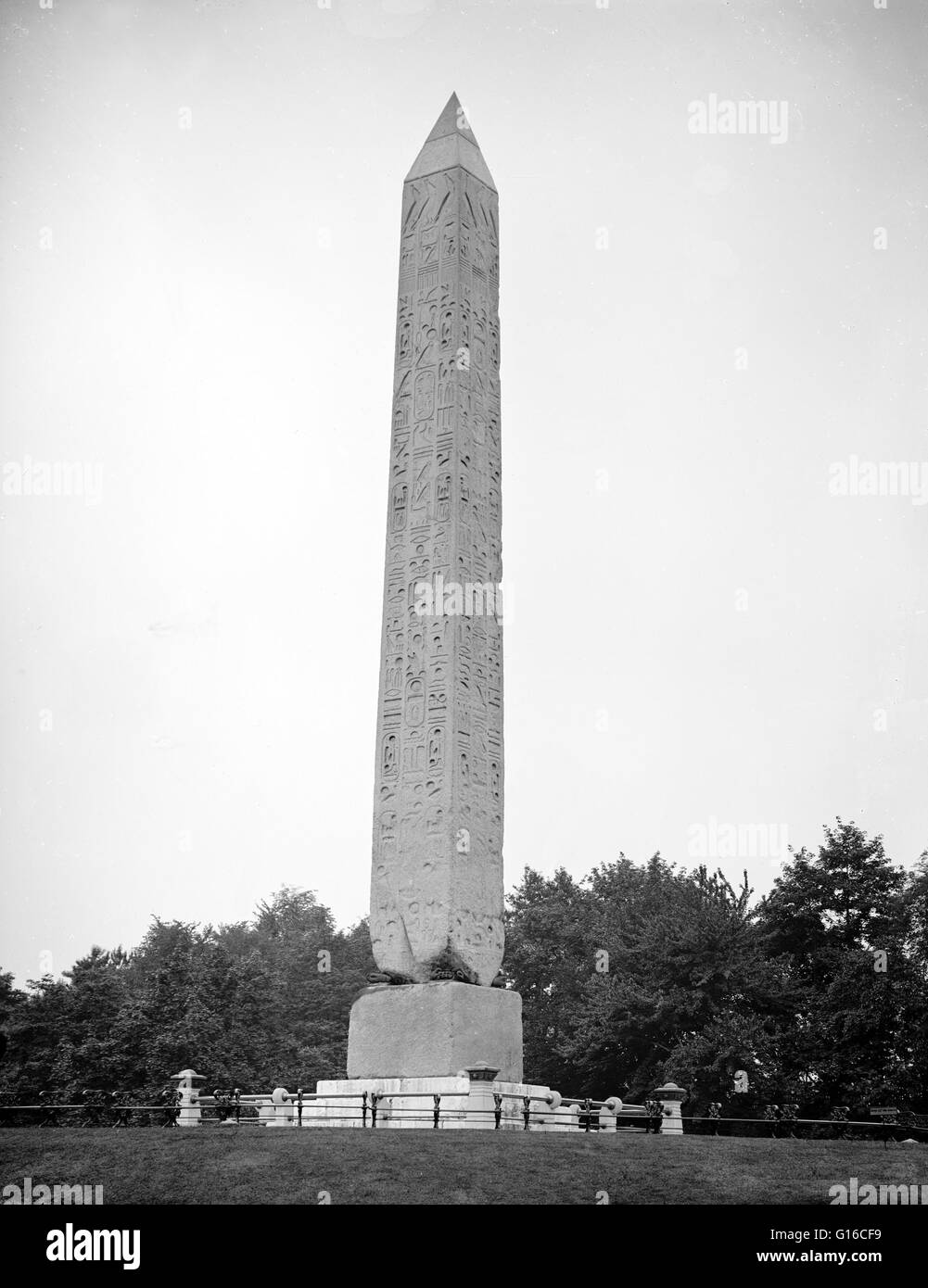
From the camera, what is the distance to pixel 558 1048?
39000 millimetres

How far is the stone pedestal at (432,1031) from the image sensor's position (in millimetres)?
16438

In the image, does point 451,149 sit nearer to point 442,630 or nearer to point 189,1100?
point 442,630

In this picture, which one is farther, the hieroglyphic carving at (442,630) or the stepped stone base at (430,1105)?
the hieroglyphic carving at (442,630)

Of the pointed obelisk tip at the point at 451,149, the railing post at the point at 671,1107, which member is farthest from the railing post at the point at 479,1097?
the pointed obelisk tip at the point at 451,149

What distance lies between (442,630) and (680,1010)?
21.2m

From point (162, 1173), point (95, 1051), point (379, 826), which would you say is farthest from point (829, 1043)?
point (162, 1173)

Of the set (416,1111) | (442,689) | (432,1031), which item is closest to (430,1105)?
(416,1111)

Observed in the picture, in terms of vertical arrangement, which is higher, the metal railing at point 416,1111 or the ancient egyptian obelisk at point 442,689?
the ancient egyptian obelisk at point 442,689

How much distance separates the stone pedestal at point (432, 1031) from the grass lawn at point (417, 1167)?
5.50 feet

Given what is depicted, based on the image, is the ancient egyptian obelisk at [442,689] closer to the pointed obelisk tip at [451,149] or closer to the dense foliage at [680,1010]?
the pointed obelisk tip at [451,149]

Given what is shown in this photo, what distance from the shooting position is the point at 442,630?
57.9ft
